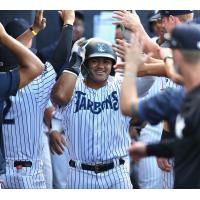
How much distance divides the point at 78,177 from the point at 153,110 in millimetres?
2237

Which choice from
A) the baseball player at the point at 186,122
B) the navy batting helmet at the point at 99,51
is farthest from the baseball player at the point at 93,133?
the baseball player at the point at 186,122

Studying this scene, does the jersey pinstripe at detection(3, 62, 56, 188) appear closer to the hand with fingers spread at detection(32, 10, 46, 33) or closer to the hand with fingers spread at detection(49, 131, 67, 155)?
the hand with fingers spread at detection(32, 10, 46, 33)

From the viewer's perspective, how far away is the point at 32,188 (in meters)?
5.75

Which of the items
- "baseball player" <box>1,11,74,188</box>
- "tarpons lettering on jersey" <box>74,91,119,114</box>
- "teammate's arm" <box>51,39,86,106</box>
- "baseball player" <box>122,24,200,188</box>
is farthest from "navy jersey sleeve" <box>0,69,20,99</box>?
"baseball player" <box>122,24,200,188</box>

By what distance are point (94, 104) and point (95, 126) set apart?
0.17m

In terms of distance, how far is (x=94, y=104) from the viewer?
230 inches

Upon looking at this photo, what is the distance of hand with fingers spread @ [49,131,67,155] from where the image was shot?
21.2 ft

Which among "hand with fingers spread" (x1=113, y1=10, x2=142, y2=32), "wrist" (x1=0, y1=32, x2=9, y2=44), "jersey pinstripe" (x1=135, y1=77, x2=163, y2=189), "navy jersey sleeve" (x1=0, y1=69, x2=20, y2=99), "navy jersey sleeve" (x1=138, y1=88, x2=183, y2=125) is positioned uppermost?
"hand with fingers spread" (x1=113, y1=10, x2=142, y2=32)

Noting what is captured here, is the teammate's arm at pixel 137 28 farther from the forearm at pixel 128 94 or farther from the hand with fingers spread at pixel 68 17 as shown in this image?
the forearm at pixel 128 94

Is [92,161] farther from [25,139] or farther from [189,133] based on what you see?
[189,133]

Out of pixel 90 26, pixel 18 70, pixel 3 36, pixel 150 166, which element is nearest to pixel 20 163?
pixel 18 70

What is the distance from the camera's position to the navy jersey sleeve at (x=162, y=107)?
3684mm

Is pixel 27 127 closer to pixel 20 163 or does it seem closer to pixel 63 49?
pixel 20 163
